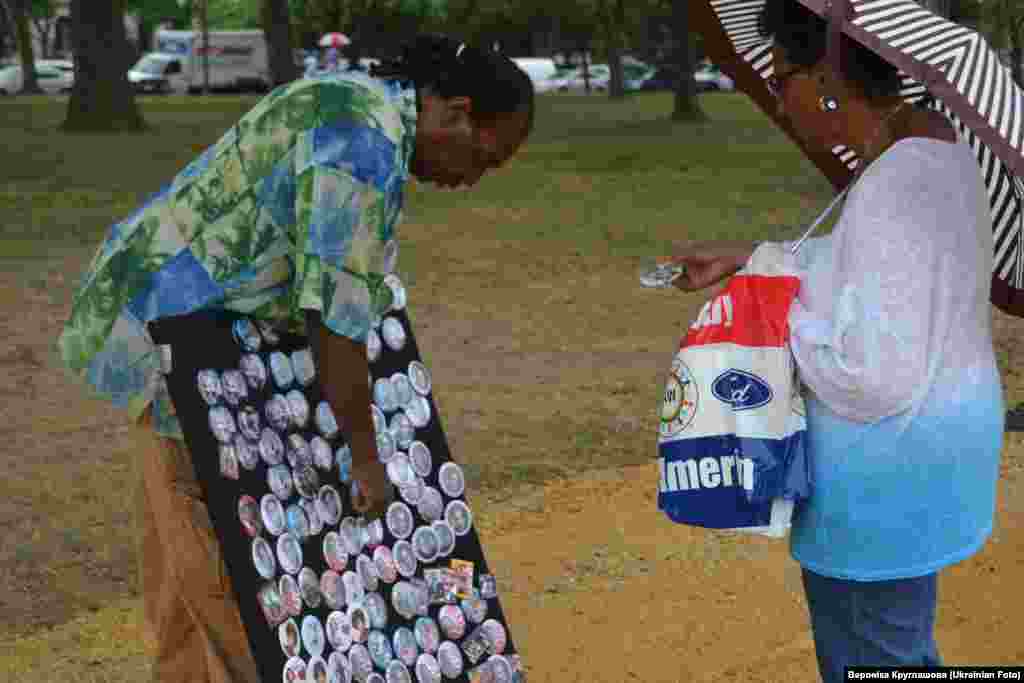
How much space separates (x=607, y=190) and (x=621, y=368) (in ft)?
29.9

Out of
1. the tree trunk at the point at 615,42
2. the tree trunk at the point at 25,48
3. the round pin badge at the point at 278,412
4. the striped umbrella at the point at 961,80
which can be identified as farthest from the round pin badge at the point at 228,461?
the tree trunk at the point at 25,48

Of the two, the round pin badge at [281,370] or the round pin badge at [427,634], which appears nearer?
the round pin badge at [281,370]

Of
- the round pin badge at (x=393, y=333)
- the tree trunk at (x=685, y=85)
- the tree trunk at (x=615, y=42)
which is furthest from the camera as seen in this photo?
the tree trunk at (x=615, y=42)

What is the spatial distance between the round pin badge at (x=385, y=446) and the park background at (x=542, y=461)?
79 cm

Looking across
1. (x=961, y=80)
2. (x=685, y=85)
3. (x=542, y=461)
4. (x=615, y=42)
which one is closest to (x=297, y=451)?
(x=961, y=80)

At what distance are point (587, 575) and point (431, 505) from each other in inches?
64.2

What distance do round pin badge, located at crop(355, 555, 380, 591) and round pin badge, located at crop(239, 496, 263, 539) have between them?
0.28 m

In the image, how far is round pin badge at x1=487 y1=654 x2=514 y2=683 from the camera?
3383 millimetres

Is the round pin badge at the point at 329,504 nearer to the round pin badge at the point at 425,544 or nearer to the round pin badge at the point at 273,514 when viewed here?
the round pin badge at the point at 273,514

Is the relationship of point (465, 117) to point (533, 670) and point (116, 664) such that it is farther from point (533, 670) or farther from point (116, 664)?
point (116, 664)

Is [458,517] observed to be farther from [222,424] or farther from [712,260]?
[712,260]

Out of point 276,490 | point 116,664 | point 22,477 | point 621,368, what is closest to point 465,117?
point 276,490

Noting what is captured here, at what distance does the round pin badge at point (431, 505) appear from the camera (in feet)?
11.0

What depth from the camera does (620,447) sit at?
6.76 metres
